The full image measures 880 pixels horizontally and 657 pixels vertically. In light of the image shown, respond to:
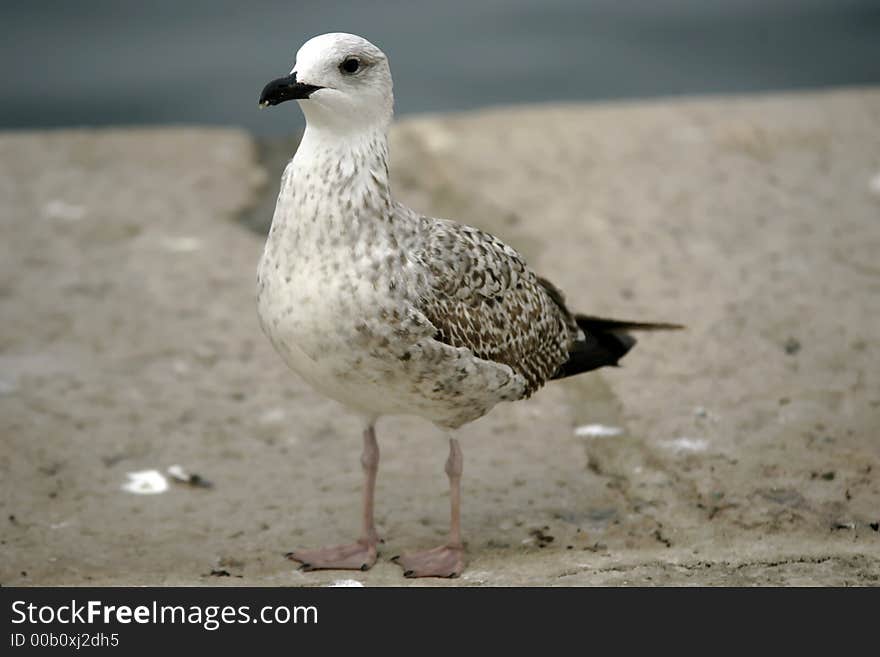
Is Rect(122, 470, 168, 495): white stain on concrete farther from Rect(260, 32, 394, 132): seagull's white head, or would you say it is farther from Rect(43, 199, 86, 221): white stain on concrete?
Rect(43, 199, 86, 221): white stain on concrete

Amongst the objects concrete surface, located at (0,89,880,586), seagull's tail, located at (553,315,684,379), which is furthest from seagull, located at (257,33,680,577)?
concrete surface, located at (0,89,880,586)

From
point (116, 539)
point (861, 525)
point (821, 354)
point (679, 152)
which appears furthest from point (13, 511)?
point (679, 152)

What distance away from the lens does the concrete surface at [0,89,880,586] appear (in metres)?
4.47

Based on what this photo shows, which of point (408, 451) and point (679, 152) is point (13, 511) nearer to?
point (408, 451)

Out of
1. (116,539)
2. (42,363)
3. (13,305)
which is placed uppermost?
(13,305)

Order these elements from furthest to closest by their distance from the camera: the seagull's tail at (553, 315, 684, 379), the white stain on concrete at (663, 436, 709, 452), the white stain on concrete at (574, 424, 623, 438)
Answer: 1. the white stain on concrete at (574, 424, 623, 438)
2. the white stain on concrete at (663, 436, 709, 452)
3. the seagull's tail at (553, 315, 684, 379)

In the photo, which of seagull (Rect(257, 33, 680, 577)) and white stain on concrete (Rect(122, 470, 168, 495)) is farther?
white stain on concrete (Rect(122, 470, 168, 495))

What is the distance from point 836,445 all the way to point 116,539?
2552mm

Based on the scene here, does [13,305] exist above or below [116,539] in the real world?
above

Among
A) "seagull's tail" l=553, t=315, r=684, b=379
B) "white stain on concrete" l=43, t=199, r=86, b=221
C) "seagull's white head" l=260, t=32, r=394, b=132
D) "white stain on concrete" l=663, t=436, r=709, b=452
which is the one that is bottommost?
"white stain on concrete" l=663, t=436, r=709, b=452

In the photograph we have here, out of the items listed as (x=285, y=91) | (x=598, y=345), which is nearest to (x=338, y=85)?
(x=285, y=91)

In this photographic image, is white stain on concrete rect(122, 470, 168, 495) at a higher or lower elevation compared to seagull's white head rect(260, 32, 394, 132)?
lower

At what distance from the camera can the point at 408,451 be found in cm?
526
